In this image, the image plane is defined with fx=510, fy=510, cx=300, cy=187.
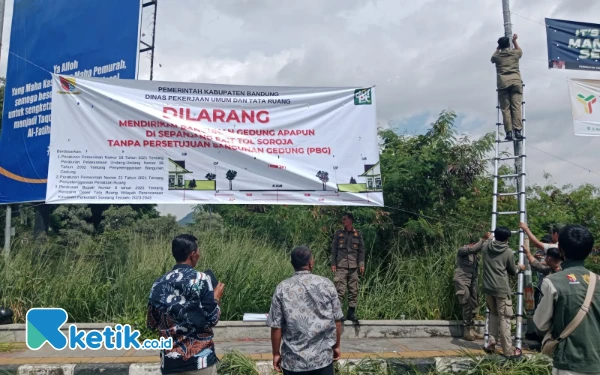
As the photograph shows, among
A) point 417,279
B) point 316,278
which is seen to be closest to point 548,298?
point 316,278

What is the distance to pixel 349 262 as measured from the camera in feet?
23.4

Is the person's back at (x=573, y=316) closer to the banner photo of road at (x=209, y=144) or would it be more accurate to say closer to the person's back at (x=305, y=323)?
the person's back at (x=305, y=323)

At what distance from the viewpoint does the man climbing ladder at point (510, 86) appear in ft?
22.6

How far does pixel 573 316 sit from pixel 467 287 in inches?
164

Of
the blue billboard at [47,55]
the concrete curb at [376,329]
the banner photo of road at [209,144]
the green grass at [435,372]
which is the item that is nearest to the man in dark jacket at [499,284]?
the green grass at [435,372]

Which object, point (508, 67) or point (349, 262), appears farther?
point (349, 262)

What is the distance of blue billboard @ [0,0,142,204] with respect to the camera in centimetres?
850

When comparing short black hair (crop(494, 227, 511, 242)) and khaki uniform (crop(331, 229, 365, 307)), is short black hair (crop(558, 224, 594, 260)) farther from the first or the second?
khaki uniform (crop(331, 229, 365, 307))

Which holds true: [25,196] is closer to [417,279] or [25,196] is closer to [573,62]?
[417,279]

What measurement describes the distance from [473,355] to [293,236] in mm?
4243

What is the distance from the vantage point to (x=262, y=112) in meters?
6.66
